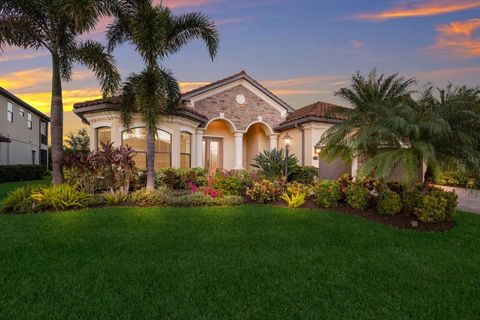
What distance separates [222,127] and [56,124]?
889cm

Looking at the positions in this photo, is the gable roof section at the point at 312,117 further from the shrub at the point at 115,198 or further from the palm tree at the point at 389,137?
the shrub at the point at 115,198

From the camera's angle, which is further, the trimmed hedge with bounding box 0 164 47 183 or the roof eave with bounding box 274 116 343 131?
the trimmed hedge with bounding box 0 164 47 183

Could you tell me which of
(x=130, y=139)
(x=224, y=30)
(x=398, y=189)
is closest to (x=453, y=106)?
(x=398, y=189)

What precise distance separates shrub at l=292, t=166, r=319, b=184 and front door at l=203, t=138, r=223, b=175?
532 cm

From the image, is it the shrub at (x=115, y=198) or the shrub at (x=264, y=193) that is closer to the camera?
the shrub at (x=115, y=198)

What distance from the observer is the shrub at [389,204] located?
704 cm

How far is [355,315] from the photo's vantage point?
289 cm

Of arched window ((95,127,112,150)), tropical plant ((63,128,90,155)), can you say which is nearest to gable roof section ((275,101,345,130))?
arched window ((95,127,112,150))

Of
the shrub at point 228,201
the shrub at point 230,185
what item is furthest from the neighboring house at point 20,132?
the shrub at point 228,201

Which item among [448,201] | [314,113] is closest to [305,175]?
[314,113]

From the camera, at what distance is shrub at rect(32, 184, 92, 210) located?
25.0 feet

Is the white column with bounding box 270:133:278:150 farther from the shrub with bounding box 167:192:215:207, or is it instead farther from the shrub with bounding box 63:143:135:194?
the shrub with bounding box 63:143:135:194

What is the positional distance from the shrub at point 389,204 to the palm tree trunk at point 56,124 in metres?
10.2

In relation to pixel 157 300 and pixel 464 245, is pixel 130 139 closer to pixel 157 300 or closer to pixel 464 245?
pixel 157 300
